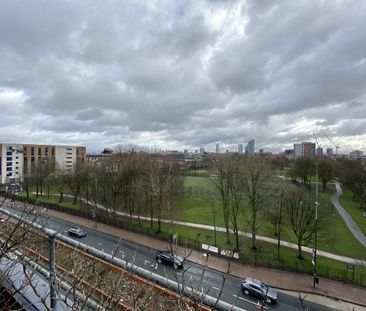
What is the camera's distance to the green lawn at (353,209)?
40200 millimetres

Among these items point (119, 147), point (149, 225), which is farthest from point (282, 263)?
point (119, 147)

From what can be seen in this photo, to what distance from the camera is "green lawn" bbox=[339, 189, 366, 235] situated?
40.2 metres

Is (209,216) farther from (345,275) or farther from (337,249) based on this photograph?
(345,275)

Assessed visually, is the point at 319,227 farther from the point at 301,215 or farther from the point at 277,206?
the point at 277,206

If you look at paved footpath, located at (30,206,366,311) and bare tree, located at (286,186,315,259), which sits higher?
bare tree, located at (286,186,315,259)

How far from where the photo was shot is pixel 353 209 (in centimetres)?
4947

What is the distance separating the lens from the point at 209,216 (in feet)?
139

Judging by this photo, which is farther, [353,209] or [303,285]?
[353,209]

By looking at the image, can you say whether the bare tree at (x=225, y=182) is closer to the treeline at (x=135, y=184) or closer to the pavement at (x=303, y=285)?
the pavement at (x=303, y=285)

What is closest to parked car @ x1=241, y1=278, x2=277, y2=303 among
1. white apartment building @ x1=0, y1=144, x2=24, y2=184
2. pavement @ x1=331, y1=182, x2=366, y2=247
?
pavement @ x1=331, y1=182, x2=366, y2=247

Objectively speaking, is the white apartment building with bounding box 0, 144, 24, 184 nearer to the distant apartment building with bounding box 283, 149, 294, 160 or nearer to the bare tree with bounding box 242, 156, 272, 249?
the bare tree with bounding box 242, 156, 272, 249

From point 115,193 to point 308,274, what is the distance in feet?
80.8

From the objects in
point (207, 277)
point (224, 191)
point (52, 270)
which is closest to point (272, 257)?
point (224, 191)

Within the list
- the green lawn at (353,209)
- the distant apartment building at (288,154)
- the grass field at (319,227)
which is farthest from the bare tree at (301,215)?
the distant apartment building at (288,154)
